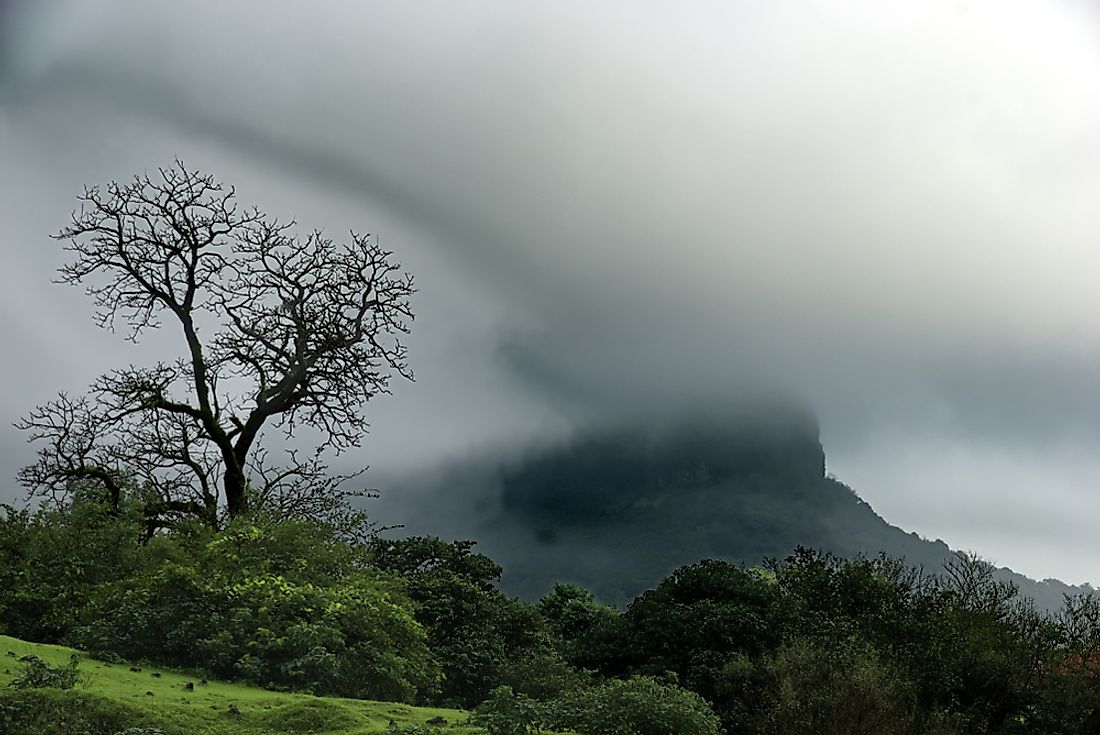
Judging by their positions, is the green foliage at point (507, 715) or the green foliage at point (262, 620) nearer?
the green foliage at point (507, 715)

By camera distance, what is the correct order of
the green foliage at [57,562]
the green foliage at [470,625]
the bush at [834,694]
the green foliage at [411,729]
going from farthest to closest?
the green foliage at [470,625] < the bush at [834,694] < the green foliage at [57,562] < the green foliage at [411,729]

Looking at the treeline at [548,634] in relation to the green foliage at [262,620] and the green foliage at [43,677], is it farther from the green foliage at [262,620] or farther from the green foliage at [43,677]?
the green foliage at [43,677]

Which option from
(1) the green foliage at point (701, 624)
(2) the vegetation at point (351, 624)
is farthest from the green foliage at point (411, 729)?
(1) the green foliage at point (701, 624)

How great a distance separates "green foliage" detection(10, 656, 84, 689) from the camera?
10.6 m

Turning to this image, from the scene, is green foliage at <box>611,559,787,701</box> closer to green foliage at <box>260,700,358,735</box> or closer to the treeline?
the treeline

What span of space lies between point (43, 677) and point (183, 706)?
1.59 meters

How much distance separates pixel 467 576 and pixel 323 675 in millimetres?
16270

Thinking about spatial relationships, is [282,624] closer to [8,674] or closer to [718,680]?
[8,674]

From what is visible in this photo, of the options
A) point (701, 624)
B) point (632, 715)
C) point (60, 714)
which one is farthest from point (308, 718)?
point (701, 624)

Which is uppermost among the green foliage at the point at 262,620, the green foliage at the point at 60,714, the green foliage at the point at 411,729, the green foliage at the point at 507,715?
the green foliage at the point at 262,620

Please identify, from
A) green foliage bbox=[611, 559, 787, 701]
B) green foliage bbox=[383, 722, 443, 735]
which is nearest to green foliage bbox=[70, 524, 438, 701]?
green foliage bbox=[383, 722, 443, 735]

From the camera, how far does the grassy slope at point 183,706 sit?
1033 cm

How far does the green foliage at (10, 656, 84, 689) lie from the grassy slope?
162 mm

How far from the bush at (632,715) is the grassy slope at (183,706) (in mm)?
1531
